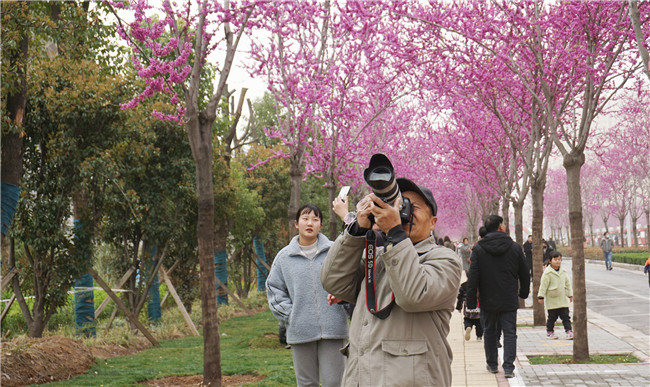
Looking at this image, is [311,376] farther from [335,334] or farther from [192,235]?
[192,235]

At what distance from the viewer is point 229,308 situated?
21.2 metres

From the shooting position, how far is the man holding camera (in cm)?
274

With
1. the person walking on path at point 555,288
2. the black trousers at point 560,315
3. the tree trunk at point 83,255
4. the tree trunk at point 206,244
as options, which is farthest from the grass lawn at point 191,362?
the black trousers at point 560,315

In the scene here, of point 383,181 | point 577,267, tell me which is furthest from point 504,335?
point 383,181

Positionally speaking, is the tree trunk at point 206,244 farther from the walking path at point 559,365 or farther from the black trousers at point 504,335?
the black trousers at point 504,335

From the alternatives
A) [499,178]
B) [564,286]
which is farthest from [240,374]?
[499,178]

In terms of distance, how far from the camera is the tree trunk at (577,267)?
30.2 ft

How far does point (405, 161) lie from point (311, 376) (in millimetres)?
27493

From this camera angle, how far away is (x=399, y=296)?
2723mm

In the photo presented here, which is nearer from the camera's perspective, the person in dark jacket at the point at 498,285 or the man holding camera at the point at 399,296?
the man holding camera at the point at 399,296

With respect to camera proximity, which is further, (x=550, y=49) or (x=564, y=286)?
(x=550, y=49)

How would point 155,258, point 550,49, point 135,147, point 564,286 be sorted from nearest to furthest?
point 564,286 → point 550,49 → point 135,147 → point 155,258

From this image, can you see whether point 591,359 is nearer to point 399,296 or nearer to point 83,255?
point 399,296

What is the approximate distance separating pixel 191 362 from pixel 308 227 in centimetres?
645
